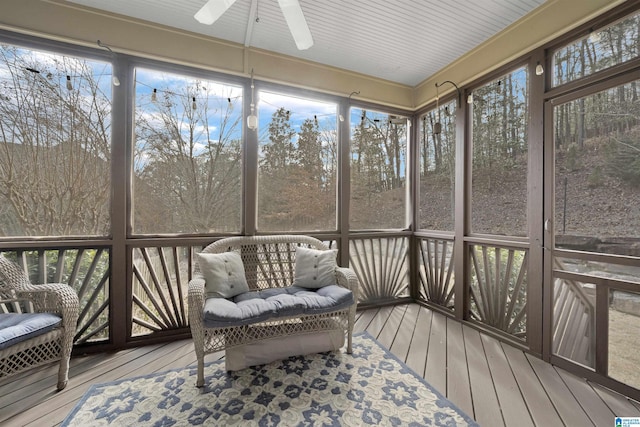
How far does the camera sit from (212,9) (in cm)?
164

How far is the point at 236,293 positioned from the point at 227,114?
5.88ft

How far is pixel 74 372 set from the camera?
197 centimetres

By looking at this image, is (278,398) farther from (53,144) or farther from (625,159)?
(625,159)

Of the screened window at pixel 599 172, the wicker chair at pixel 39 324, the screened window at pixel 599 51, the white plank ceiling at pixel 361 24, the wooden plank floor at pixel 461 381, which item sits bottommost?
the wooden plank floor at pixel 461 381

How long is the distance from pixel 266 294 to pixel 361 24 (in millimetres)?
2528

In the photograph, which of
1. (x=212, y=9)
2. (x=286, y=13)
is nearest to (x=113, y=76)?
(x=212, y=9)

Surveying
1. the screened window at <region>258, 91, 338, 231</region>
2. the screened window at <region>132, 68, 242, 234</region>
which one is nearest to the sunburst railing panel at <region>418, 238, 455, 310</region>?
the screened window at <region>258, 91, 338, 231</region>

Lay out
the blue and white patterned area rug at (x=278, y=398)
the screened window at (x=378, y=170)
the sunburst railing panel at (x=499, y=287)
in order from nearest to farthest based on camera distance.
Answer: the blue and white patterned area rug at (x=278, y=398), the sunburst railing panel at (x=499, y=287), the screened window at (x=378, y=170)

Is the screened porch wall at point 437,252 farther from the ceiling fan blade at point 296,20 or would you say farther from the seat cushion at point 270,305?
the ceiling fan blade at point 296,20

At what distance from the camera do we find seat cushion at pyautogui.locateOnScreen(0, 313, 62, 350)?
1.53 meters

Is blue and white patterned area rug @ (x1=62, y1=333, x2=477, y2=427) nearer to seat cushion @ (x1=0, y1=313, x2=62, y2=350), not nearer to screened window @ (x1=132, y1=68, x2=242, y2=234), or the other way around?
seat cushion @ (x1=0, y1=313, x2=62, y2=350)

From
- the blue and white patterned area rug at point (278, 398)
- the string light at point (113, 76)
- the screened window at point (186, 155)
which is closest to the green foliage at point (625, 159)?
the blue and white patterned area rug at point (278, 398)

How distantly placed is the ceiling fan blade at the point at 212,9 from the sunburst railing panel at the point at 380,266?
248 cm

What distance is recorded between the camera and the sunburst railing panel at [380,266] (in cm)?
332
